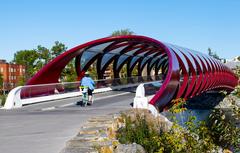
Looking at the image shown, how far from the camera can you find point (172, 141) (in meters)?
5.81

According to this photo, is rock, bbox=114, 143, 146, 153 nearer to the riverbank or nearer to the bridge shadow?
the riverbank

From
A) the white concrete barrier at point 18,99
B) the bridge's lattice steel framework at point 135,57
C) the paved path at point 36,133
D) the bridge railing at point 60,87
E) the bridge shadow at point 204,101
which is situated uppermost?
the bridge's lattice steel framework at point 135,57

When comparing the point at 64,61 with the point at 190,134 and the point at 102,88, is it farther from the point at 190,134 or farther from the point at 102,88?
the point at 190,134

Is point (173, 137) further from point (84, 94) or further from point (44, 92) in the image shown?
point (44, 92)

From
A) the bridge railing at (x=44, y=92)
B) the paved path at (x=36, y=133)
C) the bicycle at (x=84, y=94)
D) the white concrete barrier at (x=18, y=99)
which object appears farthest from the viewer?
the bicycle at (x=84, y=94)

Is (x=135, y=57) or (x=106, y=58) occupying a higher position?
(x=135, y=57)

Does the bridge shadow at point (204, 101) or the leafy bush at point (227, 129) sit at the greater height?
the leafy bush at point (227, 129)

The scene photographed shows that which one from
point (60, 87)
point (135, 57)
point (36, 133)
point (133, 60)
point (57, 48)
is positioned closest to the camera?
point (36, 133)

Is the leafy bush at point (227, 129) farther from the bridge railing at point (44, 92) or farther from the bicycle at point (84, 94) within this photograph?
the bridge railing at point (44, 92)

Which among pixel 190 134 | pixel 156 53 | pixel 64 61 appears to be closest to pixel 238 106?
pixel 190 134

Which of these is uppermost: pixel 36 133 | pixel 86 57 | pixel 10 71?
pixel 10 71

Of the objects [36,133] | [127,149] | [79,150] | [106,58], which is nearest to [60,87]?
[106,58]

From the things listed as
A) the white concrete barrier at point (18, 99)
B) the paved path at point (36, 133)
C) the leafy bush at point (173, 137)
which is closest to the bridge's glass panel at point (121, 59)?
the white concrete barrier at point (18, 99)

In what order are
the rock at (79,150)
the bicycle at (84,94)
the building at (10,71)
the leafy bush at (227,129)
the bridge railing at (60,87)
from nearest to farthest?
the leafy bush at (227,129) → the rock at (79,150) → the bicycle at (84,94) → the bridge railing at (60,87) → the building at (10,71)
